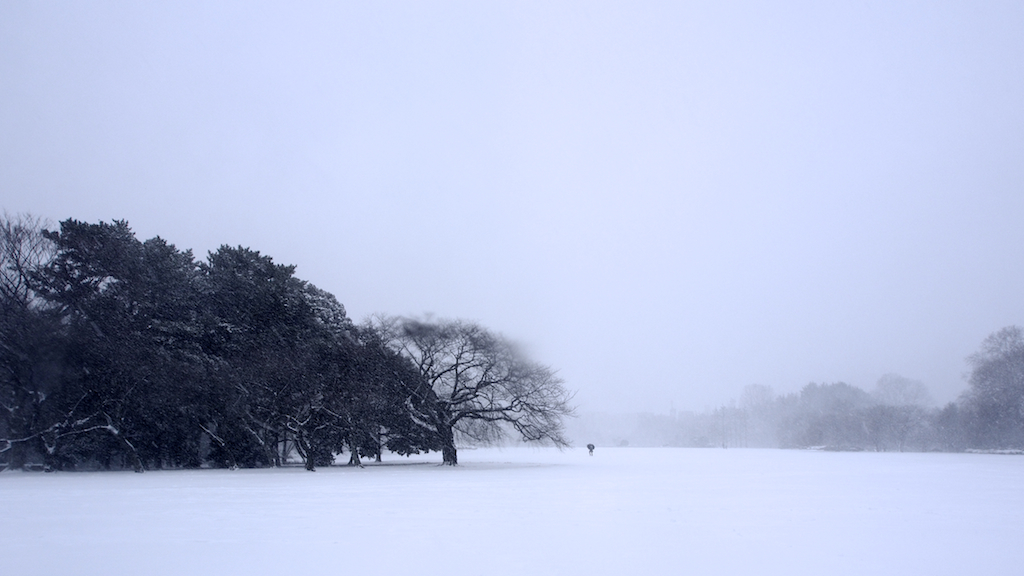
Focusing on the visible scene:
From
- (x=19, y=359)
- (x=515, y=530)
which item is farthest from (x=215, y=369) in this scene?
(x=515, y=530)

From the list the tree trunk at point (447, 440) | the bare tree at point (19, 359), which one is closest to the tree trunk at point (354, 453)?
the tree trunk at point (447, 440)

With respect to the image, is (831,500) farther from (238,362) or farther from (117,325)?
(117,325)

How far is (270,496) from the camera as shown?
18.1 metres

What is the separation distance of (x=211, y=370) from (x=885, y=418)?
65187 mm

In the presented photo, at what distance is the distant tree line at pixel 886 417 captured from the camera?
184 ft

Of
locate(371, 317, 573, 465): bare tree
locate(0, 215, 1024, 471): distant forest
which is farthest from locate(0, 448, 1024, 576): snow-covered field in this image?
locate(371, 317, 573, 465): bare tree

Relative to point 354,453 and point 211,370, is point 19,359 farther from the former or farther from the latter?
point 354,453

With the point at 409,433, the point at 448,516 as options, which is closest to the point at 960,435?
the point at 409,433

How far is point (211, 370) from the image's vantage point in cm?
3450

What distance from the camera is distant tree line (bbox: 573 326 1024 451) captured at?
184 ft

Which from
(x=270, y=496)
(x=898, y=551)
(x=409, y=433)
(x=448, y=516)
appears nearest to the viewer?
(x=898, y=551)

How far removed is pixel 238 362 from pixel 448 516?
80.6 ft

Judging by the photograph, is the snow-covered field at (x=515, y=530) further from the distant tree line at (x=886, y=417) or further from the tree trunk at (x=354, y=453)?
the distant tree line at (x=886, y=417)

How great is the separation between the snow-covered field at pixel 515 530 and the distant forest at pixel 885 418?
42.6 m
